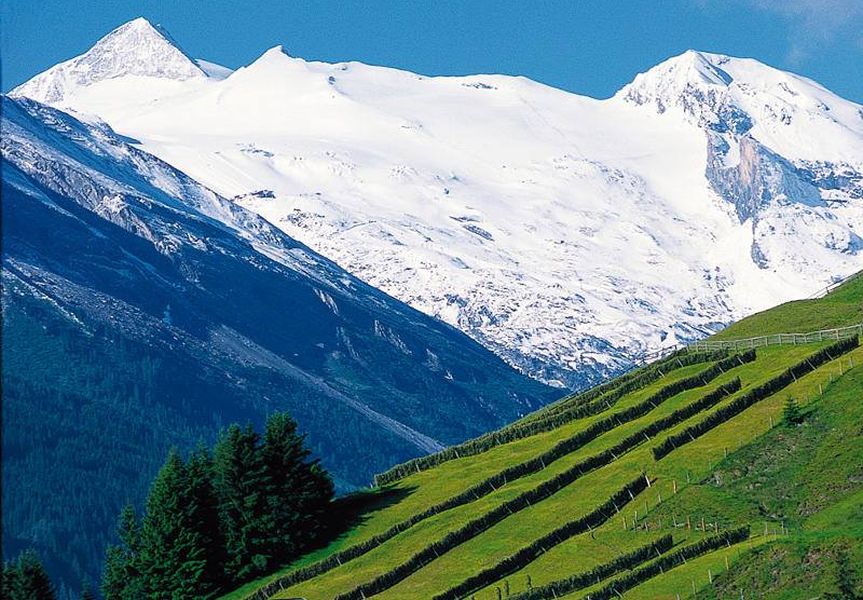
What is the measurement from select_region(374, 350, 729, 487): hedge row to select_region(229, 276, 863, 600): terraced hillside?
23cm

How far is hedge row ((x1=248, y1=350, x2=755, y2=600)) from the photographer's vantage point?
11281cm

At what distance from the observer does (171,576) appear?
114 metres

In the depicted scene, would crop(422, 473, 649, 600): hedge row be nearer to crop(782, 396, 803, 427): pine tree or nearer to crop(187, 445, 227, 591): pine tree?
crop(782, 396, 803, 427): pine tree

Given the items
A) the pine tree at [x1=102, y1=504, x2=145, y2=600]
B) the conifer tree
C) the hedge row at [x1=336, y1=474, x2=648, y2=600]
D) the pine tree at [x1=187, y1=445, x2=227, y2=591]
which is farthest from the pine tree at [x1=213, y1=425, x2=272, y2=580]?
the hedge row at [x1=336, y1=474, x2=648, y2=600]

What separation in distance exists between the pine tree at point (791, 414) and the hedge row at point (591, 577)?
19.8 meters

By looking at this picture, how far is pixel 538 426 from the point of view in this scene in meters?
143

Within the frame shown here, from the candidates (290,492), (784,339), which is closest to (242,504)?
(290,492)

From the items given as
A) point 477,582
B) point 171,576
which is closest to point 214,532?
point 171,576

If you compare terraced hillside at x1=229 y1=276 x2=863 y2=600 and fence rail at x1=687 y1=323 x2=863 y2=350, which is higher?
fence rail at x1=687 y1=323 x2=863 y2=350

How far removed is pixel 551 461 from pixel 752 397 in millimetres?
18430

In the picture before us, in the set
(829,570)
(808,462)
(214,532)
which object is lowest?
(829,570)

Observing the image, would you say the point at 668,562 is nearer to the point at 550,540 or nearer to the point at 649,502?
the point at 649,502

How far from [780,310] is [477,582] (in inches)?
3030

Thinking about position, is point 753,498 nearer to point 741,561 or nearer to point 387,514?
point 741,561
